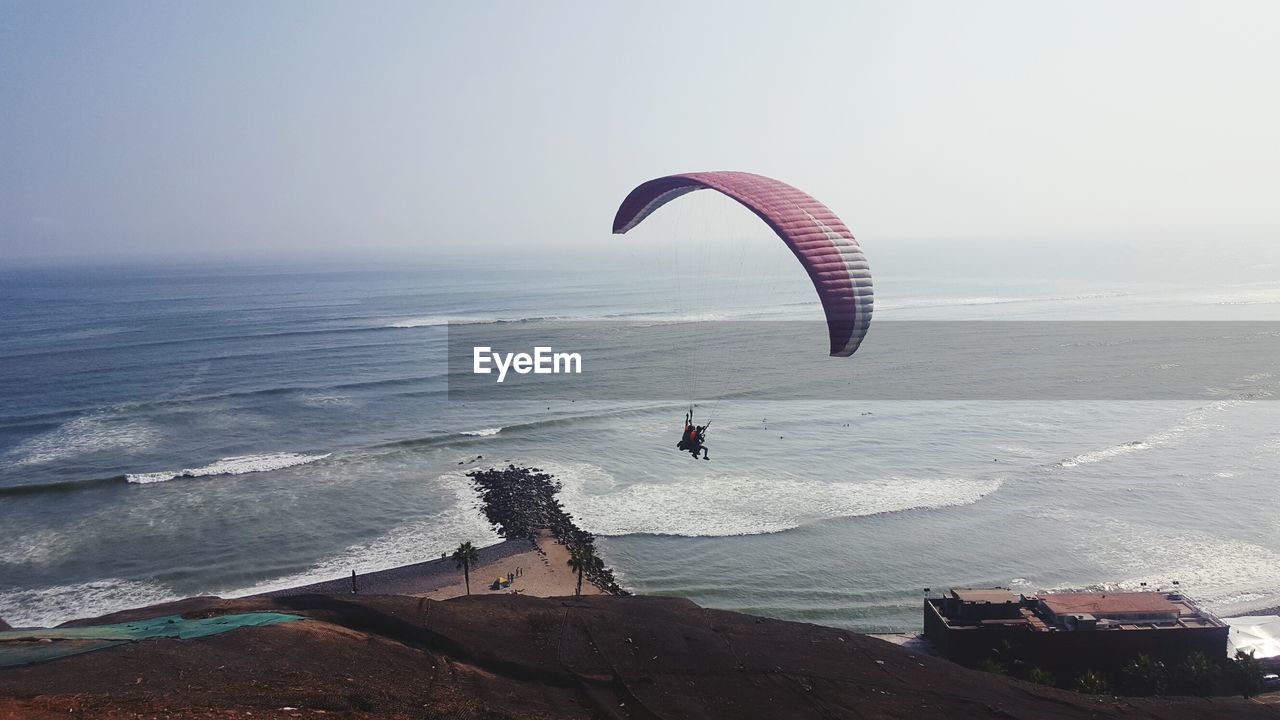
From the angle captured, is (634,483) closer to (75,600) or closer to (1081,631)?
(1081,631)

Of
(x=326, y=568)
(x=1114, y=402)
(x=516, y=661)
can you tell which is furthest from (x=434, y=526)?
(x=1114, y=402)

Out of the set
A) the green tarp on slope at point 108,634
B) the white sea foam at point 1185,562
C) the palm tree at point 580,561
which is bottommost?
the white sea foam at point 1185,562

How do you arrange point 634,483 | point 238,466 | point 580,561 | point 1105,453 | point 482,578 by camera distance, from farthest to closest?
1. point 1105,453
2. point 238,466
3. point 634,483
4. point 482,578
5. point 580,561

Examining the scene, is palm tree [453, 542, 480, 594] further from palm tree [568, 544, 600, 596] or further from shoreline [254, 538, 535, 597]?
palm tree [568, 544, 600, 596]

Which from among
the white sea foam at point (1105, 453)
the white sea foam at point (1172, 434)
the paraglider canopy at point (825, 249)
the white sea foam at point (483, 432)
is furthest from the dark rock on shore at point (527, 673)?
the white sea foam at point (483, 432)

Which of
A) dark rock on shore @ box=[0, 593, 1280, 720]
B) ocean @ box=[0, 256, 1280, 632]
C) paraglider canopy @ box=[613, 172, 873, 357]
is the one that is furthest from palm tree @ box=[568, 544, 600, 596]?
paraglider canopy @ box=[613, 172, 873, 357]

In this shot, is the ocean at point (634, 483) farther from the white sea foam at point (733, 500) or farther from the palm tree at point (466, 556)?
the palm tree at point (466, 556)

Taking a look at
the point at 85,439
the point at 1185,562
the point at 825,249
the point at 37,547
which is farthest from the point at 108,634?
the point at 85,439
